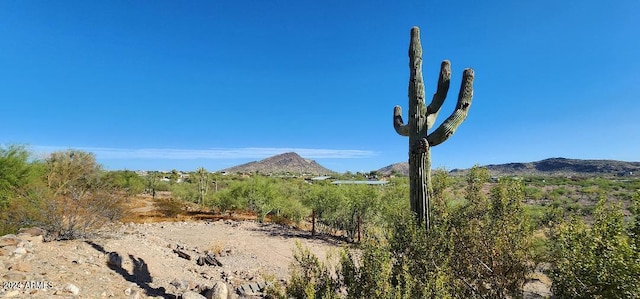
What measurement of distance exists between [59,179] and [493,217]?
2383 cm

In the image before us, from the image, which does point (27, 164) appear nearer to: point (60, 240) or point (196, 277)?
point (60, 240)

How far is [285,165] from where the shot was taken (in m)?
129

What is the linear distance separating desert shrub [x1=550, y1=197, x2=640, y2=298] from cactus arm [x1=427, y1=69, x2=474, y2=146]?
2.58 metres

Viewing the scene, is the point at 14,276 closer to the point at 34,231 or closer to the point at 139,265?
the point at 139,265

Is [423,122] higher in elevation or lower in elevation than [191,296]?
higher

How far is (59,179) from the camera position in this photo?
793 inches

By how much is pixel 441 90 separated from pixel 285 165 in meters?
123

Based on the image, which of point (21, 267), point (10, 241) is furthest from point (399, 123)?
point (10, 241)

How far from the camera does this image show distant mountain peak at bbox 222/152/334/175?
125 meters

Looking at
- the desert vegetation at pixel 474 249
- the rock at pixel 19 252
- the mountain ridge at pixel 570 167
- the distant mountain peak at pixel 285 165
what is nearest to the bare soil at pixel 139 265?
the rock at pixel 19 252

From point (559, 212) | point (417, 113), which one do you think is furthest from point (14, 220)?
point (559, 212)

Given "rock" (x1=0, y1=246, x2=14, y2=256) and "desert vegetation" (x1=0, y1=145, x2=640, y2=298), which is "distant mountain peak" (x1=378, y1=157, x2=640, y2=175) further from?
"rock" (x1=0, y1=246, x2=14, y2=256)

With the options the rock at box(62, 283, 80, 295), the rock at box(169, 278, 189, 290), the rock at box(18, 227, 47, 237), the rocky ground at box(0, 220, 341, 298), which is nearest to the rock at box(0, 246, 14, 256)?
the rocky ground at box(0, 220, 341, 298)

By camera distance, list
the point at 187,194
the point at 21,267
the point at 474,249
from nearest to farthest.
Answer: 1. the point at 474,249
2. the point at 21,267
3. the point at 187,194
